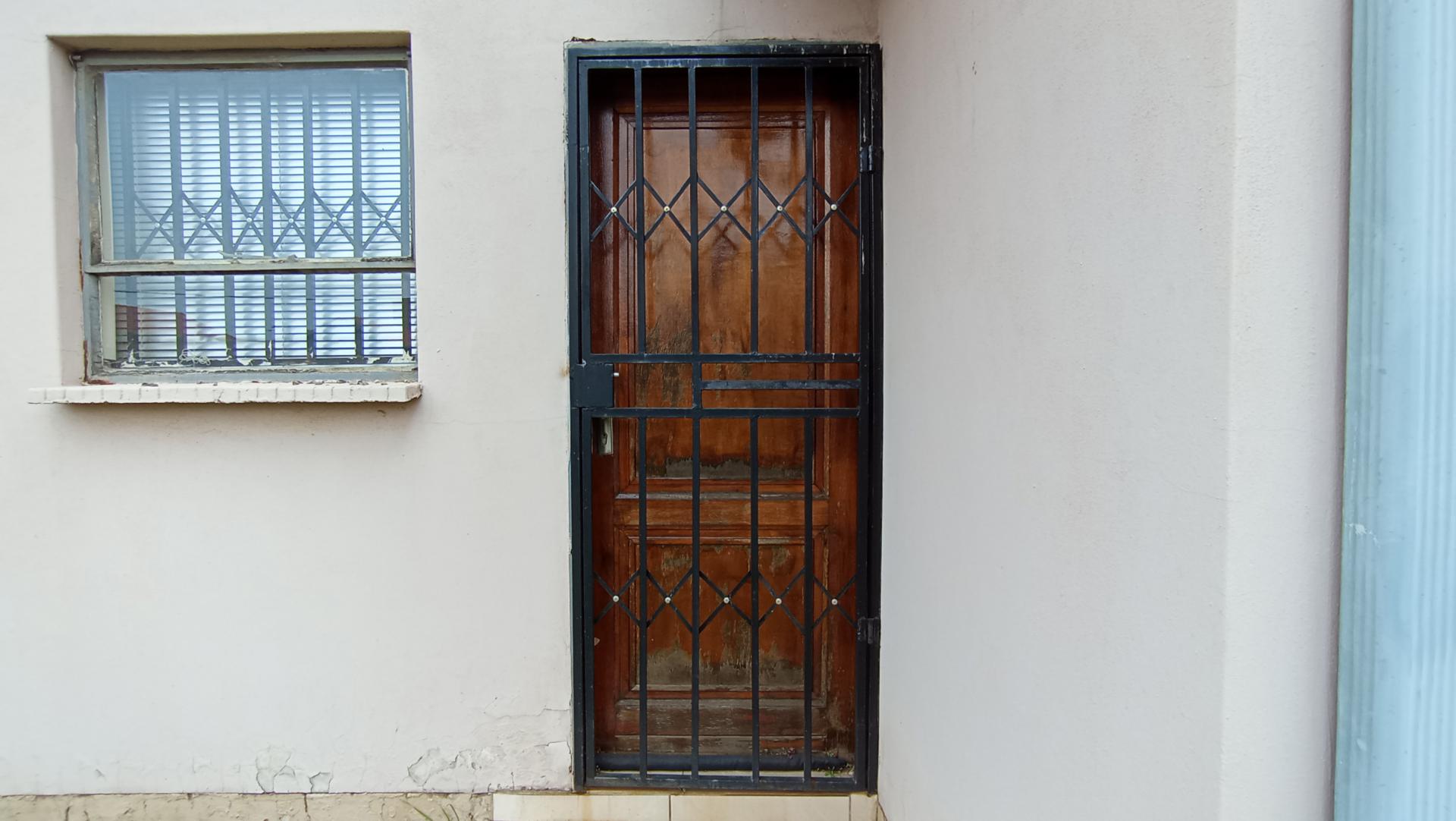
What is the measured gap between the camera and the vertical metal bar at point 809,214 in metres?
1.97

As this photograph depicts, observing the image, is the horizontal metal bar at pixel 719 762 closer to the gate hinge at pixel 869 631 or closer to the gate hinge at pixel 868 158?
the gate hinge at pixel 869 631

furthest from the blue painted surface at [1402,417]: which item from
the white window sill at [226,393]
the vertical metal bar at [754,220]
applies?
the white window sill at [226,393]

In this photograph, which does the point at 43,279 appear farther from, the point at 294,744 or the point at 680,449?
the point at 680,449

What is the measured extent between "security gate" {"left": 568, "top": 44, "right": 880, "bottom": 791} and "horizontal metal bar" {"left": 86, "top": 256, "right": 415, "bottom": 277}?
62cm

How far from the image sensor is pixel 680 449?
2.13 m

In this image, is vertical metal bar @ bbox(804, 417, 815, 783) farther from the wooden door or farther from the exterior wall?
the exterior wall

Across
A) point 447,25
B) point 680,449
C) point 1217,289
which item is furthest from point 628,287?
point 1217,289

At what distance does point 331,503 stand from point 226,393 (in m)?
0.41

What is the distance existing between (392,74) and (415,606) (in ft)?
5.17

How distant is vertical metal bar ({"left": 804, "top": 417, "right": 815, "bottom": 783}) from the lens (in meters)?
2.04

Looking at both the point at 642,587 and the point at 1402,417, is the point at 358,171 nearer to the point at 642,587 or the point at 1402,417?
the point at 642,587

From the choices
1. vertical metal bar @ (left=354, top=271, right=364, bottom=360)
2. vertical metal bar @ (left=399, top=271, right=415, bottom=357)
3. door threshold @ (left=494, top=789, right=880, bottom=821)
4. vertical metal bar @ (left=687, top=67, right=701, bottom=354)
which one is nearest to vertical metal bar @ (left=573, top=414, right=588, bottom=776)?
door threshold @ (left=494, top=789, right=880, bottom=821)

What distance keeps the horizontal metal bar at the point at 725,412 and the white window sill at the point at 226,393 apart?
1.83ft

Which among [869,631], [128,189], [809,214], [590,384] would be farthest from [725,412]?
[128,189]
